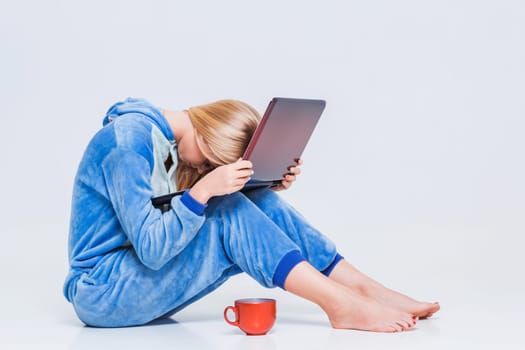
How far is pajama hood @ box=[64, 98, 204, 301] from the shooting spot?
203 centimetres

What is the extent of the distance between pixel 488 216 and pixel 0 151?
218 cm

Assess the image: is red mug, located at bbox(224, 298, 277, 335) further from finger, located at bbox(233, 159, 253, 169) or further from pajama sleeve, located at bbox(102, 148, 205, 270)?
finger, located at bbox(233, 159, 253, 169)

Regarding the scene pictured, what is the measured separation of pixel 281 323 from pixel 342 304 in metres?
0.23

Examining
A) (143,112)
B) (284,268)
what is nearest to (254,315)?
(284,268)

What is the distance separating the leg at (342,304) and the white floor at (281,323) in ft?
0.09

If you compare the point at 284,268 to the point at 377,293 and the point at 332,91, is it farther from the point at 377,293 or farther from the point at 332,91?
the point at 332,91

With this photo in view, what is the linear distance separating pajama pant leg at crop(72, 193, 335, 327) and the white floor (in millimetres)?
64

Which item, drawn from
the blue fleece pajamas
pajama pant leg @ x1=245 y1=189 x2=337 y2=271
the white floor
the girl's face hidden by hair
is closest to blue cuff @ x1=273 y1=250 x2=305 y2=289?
the blue fleece pajamas

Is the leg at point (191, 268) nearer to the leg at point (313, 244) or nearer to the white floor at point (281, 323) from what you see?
the white floor at point (281, 323)

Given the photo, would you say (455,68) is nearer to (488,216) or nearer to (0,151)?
(488,216)

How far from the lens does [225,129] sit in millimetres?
Result: 2193

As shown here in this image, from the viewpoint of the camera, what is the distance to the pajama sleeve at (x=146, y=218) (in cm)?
202

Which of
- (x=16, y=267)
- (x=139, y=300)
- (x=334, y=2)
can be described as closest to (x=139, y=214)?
(x=139, y=300)

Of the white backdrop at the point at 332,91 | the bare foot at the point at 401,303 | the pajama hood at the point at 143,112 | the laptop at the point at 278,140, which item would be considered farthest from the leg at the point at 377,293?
the white backdrop at the point at 332,91
